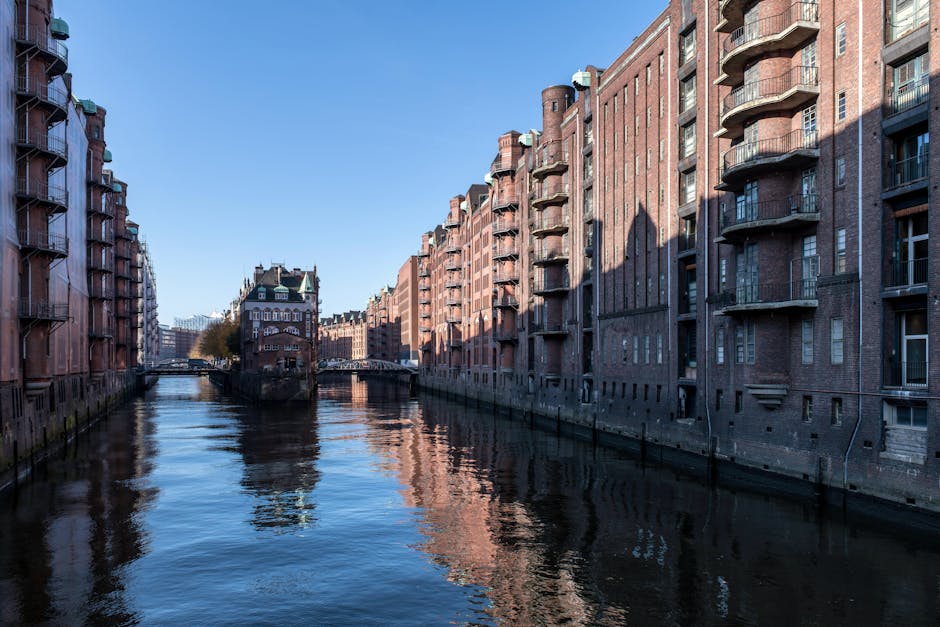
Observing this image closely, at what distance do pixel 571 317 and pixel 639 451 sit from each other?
20348mm

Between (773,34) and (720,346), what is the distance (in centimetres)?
1570

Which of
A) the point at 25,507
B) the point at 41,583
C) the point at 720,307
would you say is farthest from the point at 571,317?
the point at 41,583

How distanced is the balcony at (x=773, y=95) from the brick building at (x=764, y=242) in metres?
0.09

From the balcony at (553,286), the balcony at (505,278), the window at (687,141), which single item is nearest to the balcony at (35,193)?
the window at (687,141)

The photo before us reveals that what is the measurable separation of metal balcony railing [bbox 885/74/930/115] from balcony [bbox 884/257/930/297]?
563 centimetres

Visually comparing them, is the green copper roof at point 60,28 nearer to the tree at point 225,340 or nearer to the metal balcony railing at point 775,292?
the metal balcony railing at point 775,292

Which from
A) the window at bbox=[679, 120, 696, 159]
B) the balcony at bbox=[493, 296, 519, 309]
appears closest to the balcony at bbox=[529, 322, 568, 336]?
the balcony at bbox=[493, 296, 519, 309]

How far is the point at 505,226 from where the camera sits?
86188 millimetres

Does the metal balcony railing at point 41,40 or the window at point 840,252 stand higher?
the metal balcony railing at point 41,40

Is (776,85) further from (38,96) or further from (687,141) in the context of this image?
(38,96)

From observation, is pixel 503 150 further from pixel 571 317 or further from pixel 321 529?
pixel 321 529

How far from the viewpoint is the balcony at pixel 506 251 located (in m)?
85.3

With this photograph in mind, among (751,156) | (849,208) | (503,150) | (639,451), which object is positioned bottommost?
(639,451)

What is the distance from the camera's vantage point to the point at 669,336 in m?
46.7
